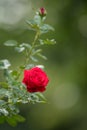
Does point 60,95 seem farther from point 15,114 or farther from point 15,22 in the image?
point 15,114

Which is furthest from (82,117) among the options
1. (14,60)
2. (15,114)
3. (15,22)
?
(15,114)

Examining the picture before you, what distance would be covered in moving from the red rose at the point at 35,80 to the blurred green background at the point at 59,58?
324 inches

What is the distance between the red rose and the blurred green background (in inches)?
324

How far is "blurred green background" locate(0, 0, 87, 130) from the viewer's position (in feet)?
38.4

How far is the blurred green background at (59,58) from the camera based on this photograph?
11719 mm

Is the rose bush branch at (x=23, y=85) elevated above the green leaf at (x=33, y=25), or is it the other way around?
the green leaf at (x=33, y=25)

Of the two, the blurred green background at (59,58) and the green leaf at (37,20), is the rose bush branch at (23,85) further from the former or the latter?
the blurred green background at (59,58)

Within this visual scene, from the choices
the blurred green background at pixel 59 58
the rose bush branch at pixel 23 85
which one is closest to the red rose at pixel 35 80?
the rose bush branch at pixel 23 85

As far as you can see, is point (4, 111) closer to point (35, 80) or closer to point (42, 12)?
point (35, 80)

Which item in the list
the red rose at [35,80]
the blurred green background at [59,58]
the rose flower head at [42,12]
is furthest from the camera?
the blurred green background at [59,58]

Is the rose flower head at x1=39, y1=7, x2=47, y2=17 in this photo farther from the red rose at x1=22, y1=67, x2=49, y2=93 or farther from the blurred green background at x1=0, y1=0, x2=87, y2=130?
the blurred green background at x1=0, y1=0, x2=87, y2=130

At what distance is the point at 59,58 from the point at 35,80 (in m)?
9.83

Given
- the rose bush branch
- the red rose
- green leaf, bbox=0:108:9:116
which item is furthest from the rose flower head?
green leaf, bbox=0:108:9:116

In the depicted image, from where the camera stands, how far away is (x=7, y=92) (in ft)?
8.63
